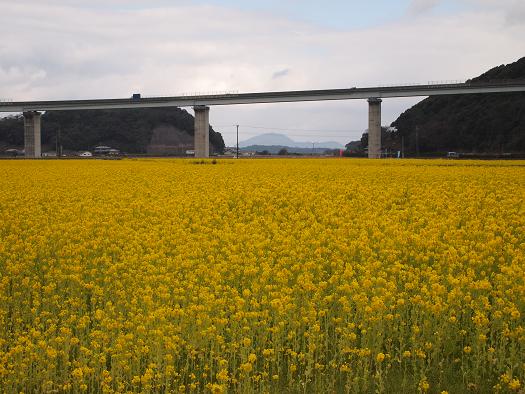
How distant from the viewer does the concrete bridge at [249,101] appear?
71.8 metres

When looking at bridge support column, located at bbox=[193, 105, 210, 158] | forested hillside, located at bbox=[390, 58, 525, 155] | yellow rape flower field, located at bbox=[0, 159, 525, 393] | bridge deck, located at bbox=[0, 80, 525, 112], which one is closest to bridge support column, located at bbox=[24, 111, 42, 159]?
bridge deck, located at bbox=[0, 80, 525, 112]

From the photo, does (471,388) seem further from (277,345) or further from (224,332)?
(224,332)

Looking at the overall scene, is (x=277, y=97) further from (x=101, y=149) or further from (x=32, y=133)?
(x=101, y=149)

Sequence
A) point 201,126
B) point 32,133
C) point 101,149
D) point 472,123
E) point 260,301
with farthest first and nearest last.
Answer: point 101,149, point 32,133, point 472,123, point 201,126, point 260,301

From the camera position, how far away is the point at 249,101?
264 ft

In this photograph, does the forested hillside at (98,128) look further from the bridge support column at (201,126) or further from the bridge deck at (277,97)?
the bridge support column at (201,126)

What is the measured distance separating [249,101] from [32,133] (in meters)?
34.6

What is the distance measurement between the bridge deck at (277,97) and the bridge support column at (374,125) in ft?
3.20

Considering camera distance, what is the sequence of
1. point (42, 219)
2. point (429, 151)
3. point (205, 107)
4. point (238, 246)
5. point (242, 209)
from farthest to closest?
1. point (429, 151)
2. point (205, 107)
3. point (242, 209)
4. point (42, 219)
5. point (238, 246)

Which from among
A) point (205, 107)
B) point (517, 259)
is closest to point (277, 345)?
point (517, 259)

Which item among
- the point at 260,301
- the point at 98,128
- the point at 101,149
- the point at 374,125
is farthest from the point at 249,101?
the point at 260,301

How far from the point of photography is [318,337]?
23.7 feet

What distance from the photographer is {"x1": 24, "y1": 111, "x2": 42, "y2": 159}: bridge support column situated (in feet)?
298

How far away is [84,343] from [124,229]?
18.1 ft
